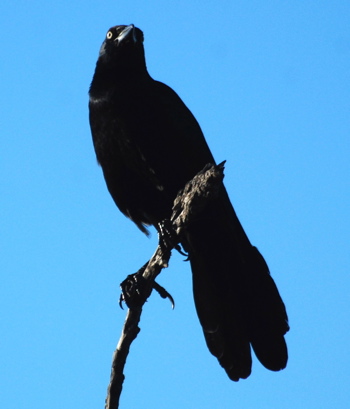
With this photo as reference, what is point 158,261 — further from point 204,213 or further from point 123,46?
point 123,46

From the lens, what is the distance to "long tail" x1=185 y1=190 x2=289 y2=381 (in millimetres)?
5266

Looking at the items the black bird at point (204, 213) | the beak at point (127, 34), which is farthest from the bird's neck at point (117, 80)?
the beak at point (127, 34)

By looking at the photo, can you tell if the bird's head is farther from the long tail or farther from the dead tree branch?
the dead tree branch

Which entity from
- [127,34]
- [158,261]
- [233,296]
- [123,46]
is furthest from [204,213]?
[127,34]

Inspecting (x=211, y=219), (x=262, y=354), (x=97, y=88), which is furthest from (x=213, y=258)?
(x=97, y=88)

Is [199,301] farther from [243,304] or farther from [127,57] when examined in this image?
[127,57]

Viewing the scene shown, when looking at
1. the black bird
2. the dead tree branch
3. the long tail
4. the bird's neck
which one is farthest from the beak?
the dead tree branch

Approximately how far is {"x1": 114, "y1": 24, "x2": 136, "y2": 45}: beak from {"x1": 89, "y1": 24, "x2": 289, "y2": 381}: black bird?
54 cm

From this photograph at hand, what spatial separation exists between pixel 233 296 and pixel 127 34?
250cm

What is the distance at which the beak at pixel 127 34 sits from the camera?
6613mm

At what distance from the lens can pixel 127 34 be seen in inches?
261

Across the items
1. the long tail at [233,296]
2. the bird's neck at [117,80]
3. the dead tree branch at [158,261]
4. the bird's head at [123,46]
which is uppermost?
the bird's head at [123,46]

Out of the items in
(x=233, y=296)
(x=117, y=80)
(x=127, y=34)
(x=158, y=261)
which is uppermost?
(x=127, y=34)

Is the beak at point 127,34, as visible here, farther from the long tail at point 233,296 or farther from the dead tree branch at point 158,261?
the dead tree branch at point 158,261
